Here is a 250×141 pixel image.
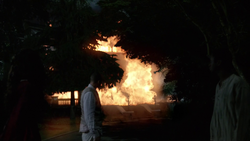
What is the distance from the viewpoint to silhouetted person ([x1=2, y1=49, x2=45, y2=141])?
11.5 ft

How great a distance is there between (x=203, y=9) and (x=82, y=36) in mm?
13831

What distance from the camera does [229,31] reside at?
12.2 metres

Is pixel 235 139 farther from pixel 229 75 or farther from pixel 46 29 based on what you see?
pixel 46 29

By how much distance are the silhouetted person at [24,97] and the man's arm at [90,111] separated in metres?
2.46

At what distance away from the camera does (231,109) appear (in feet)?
11.2

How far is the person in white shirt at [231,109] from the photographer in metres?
3.35

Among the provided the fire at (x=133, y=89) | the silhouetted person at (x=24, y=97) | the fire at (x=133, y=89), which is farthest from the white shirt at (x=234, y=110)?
the fire at (x=133, y=89)

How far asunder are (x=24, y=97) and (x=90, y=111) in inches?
105

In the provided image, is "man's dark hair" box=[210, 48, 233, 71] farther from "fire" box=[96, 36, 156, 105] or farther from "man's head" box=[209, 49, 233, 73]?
"fire" box=[96, 36, 156, 105]

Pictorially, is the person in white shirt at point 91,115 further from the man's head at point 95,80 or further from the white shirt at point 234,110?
the white shirt at point 234,110

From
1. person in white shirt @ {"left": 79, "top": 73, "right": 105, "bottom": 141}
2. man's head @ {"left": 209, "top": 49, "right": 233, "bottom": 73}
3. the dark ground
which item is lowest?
the dark ground

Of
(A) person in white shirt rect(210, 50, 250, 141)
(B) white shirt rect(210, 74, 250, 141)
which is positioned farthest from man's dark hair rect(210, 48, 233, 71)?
(B) white shirt rect(210, 74, 250, 141)

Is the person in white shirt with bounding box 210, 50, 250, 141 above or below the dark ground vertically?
above

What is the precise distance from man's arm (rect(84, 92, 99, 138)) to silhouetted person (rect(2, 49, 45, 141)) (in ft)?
8.07
